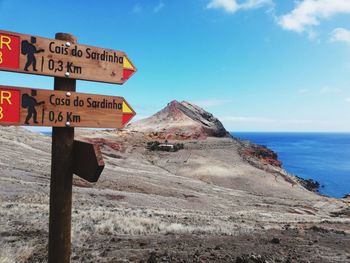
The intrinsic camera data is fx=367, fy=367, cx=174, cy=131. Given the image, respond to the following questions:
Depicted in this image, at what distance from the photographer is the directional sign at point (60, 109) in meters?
5.21

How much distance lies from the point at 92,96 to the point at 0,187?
54.0 feet

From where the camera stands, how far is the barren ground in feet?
32.0

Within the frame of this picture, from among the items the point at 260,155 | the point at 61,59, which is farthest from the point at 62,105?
the point at 260,155

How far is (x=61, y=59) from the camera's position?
5.70m

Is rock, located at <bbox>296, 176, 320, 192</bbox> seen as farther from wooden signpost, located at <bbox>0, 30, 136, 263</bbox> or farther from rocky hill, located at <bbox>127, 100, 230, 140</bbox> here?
wooden signpost, located at <bbox>0, 30, 136, 263</bbox>

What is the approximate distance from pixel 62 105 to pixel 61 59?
28.3 inches

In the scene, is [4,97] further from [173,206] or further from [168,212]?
[173,206]

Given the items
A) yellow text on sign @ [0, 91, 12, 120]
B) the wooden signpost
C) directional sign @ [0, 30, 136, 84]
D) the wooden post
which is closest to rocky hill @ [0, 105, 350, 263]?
the wooden post

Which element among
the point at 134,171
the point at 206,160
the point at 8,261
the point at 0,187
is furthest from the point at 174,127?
the point at 8,261

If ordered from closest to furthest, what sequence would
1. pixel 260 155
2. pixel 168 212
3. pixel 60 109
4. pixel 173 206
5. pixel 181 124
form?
pixel 60 109, pixel 168 212, pixel 173 206, pixel 260 155, pixel 181 124

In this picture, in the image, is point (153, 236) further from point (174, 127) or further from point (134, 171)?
point (174, 127)

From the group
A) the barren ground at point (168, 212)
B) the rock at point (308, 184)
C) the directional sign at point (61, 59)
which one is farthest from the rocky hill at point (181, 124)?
the directional sign at point (61, 59)

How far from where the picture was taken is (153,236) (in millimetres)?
11836

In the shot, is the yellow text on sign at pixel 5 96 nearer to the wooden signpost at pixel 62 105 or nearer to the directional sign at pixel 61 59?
the wooden signpost at pixel 62 105
